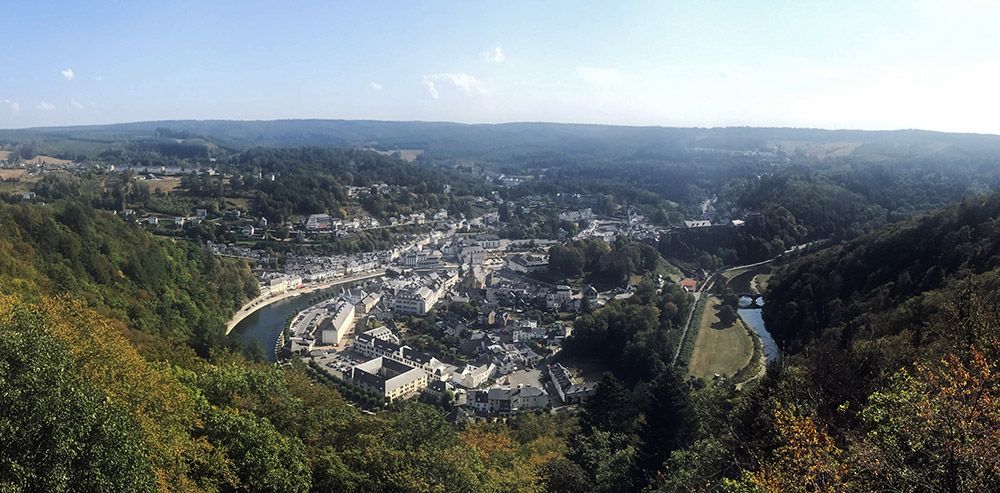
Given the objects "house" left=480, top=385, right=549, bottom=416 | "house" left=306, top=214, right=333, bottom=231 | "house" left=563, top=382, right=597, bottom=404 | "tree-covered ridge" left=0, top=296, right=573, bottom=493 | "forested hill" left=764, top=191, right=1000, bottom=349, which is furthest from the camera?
"house" left=306, top=214, right=333, bottom=231

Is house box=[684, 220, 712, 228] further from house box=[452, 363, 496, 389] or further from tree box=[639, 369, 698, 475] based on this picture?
tree box=[639, 369, 698, 475]

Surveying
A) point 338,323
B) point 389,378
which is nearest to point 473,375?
point 389,378

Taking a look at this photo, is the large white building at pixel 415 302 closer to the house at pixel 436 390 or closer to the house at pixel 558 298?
the house at pixel 558 298

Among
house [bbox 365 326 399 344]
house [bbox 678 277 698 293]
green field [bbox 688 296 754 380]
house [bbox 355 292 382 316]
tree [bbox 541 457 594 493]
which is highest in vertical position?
tree [bbox 541 457 594 493]

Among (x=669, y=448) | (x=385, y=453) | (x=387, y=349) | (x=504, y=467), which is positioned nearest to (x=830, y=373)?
(x=669, y=448)

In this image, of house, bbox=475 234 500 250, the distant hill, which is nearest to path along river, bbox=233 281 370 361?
house, bbox=475 234 500 250

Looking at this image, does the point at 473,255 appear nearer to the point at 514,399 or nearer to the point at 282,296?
the point at 282,296

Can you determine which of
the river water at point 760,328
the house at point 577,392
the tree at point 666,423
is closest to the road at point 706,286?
the river water at point 760,328
